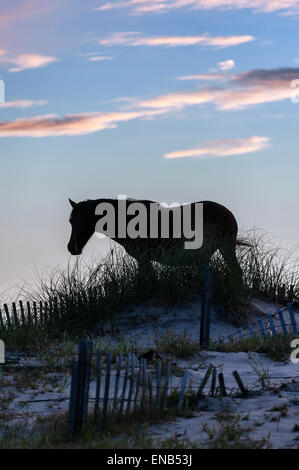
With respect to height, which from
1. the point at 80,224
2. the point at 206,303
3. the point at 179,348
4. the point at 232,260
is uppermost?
the point at 80,224

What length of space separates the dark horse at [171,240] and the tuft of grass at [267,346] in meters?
2.61

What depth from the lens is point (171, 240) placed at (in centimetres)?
1316

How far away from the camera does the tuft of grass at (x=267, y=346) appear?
29.7ft

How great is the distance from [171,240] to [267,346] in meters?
4.21

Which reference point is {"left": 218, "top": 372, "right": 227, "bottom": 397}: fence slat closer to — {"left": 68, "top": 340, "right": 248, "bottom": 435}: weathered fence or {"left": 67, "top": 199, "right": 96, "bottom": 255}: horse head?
{"left": 68, "top": 340, "right": 248, "bottom": 435}: weathered fence

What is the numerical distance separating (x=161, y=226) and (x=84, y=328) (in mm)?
2462

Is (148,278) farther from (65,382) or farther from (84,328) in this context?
(65,382)

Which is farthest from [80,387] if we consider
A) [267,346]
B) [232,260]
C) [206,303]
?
[232,260]

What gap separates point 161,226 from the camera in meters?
13.2

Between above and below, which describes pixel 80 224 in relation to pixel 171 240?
above

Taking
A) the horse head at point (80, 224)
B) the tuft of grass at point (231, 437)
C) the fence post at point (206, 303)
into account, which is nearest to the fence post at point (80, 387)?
the tuft of grass at point (231, 437)

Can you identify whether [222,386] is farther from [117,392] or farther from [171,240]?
[171,240]

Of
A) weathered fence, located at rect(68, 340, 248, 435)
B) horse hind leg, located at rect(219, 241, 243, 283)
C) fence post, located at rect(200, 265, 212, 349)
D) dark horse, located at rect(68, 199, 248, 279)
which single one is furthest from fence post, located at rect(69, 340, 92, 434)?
horse hind leg, located at rect(219, 241, 243, 283)
